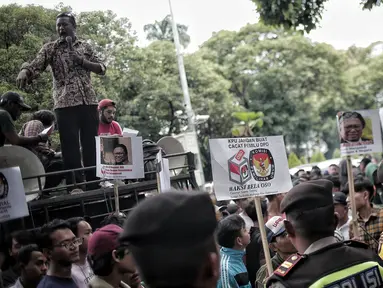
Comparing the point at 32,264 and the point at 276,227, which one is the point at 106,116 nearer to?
the point at 276,227

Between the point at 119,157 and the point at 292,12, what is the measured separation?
547 centimetres

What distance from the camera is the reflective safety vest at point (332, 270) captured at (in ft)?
10.2

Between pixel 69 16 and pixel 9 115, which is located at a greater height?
pixel 69 16

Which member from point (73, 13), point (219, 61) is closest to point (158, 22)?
point (219, 61)

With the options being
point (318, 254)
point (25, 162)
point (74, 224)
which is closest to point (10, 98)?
point (25, 162)

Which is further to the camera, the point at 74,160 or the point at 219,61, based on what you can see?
the point at 219,61

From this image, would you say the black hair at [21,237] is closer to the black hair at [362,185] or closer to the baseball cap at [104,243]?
the baseball cap at [104,243]

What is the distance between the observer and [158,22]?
158 feet

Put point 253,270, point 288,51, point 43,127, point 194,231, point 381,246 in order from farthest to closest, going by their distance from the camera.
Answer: point 288,51 < point 43,127 < point 253,270 < point 381,246 < point 194,231

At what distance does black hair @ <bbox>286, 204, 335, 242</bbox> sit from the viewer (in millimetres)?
3312

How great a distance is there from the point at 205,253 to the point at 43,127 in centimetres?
541

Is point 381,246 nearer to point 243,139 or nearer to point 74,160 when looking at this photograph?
point 243,139

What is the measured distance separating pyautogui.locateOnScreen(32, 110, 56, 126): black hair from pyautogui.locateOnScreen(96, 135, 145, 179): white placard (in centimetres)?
106

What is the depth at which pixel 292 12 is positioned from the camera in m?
10.9
